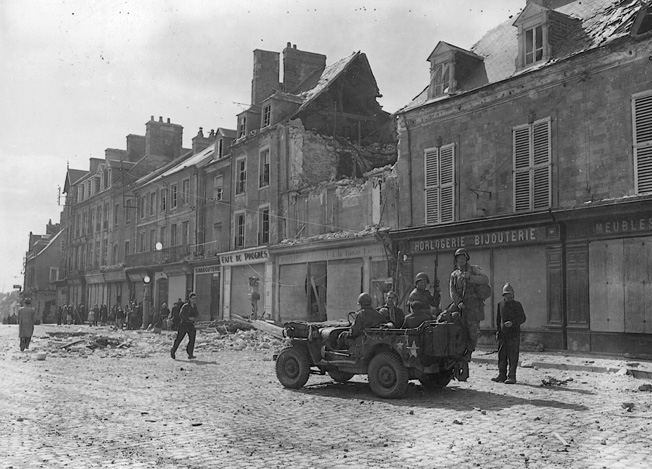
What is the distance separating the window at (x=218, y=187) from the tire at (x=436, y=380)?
26.0m

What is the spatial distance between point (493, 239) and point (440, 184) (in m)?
2.84

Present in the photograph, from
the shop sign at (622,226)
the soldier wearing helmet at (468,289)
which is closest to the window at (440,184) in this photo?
the shop sign at (622,226)

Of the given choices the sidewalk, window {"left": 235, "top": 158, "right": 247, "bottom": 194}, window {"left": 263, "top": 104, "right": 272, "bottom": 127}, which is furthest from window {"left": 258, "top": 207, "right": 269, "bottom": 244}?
the sidewalk

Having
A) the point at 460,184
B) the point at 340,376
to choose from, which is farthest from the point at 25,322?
the point at 460,184

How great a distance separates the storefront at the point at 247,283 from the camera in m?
29.9

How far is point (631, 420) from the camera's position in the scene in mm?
7711

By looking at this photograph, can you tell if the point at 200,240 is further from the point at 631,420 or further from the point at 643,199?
the point at 631,420

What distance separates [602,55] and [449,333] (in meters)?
10.2

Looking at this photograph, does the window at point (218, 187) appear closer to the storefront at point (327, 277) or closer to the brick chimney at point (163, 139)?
the storefront at point (327, 277)

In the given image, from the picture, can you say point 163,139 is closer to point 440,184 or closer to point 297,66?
point 297,66

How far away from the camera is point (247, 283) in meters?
31.7

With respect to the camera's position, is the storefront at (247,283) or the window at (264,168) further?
the window at (264,168)

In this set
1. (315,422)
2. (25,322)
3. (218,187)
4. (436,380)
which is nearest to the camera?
(315,422)

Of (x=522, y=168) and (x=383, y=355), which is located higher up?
(x=522, y=168)
